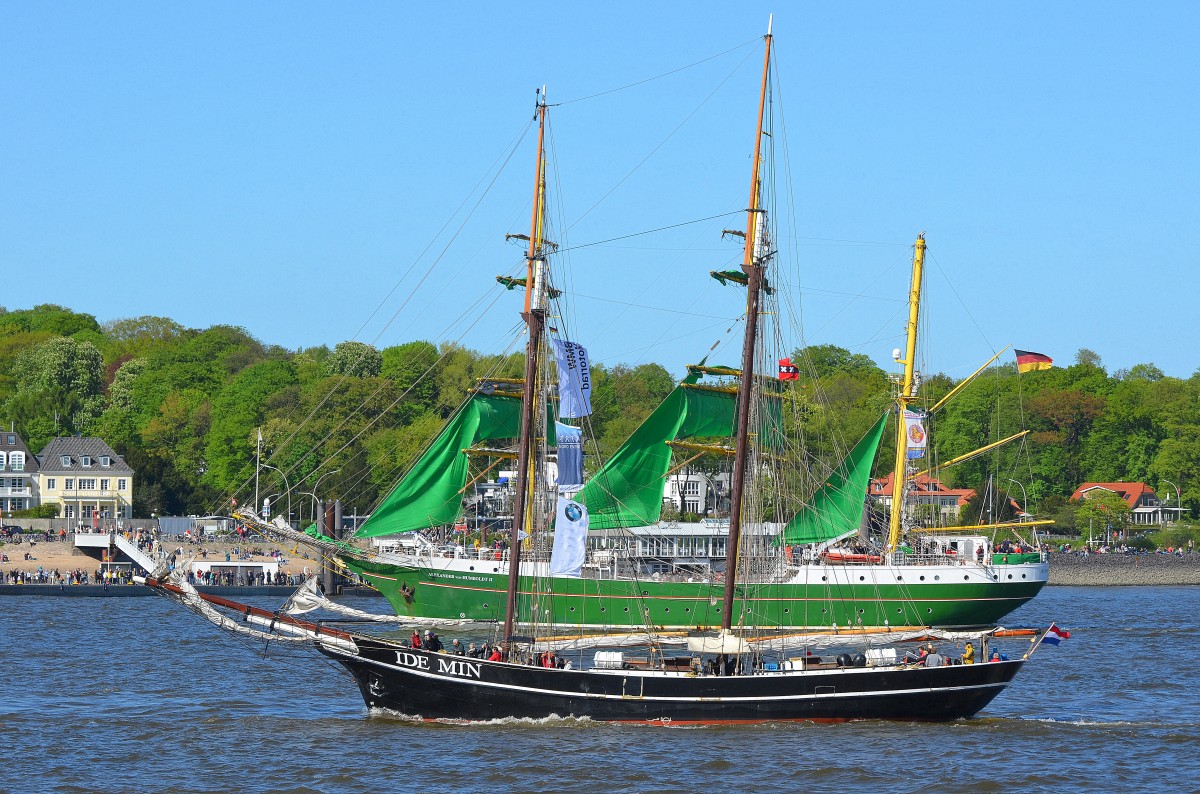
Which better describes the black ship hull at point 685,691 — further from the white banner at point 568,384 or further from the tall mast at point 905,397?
the tall mast at point 905,397

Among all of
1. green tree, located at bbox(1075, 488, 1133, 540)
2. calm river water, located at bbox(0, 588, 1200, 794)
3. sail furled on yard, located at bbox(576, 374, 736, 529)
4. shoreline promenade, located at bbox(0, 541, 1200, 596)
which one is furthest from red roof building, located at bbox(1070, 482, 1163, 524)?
calm river water, located at bbox(0, 588, 1200, 794)

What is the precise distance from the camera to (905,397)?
79812 millimetres

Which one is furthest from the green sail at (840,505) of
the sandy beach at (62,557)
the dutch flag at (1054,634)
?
the sandy beach at (62,557)

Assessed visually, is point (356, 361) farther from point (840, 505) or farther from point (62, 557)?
point (840, 505)

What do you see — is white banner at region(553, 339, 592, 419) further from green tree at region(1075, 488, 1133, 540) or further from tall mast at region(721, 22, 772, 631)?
green tree at region(1075, 488, 1133, 540)

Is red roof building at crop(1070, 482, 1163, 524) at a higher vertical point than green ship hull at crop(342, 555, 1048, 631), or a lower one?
higher

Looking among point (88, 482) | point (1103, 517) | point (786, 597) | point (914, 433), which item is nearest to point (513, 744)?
point (786, 597)

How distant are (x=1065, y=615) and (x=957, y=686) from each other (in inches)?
1931

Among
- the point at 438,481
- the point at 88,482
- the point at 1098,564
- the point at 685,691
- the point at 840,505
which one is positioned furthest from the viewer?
the point at 88,482

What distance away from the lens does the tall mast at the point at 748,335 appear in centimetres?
5031

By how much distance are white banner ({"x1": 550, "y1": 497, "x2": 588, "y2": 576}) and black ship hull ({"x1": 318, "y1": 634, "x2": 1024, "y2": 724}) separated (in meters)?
5.85

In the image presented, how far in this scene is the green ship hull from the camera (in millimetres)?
75000

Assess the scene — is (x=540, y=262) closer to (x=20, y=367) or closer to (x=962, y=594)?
(x=962, y=594)

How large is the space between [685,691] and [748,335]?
1187 centimetres
